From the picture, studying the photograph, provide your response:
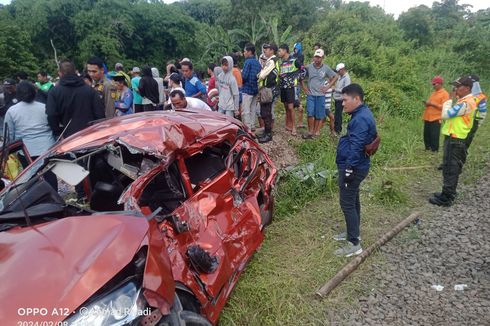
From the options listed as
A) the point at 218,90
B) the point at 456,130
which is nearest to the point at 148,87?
the point at 218,90

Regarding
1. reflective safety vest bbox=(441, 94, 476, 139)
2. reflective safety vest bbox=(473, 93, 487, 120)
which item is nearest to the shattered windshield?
reflective safety vest bbox=(441, 94, 476, 139)

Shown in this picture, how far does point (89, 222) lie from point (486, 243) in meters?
4.63

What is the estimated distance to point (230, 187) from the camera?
388 centimetres

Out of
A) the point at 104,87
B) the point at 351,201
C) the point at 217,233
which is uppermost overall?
the point at 104,87

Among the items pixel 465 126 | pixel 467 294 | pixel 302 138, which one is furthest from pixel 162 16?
pixel 467 294

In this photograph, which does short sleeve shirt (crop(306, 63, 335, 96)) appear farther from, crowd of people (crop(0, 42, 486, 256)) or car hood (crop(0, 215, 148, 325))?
car hood (crop(0, 215, 148, 325))

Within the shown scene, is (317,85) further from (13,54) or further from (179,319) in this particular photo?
(13,54)

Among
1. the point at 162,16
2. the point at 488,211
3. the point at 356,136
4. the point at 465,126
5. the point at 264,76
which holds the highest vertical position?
the point at 162,16

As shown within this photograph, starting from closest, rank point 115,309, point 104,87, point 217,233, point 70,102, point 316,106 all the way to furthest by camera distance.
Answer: point 115,309 → point 217,233 → point 70,102 → point 104,87 → point 316,106

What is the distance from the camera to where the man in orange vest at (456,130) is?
561 centimetres

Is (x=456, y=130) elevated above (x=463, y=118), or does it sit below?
below

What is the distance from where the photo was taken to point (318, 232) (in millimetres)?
5176

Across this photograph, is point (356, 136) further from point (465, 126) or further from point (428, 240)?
point (465, 126)

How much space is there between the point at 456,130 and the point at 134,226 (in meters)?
5.08
